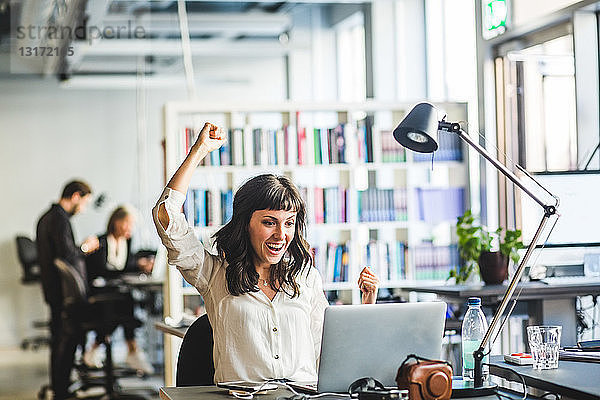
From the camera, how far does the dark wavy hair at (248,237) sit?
2.97 meters

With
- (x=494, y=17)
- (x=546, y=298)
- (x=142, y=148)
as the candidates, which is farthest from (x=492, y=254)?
(x=142, y=148)

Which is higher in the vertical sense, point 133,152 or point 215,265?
point 133,152

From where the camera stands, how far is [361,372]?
246 centimetres

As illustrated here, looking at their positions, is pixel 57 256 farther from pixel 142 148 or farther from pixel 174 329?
pixel 142 148

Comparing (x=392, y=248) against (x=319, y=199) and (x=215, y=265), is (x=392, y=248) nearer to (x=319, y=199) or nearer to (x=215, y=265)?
(x=319, y=199)

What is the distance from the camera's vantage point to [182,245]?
2.88 meters

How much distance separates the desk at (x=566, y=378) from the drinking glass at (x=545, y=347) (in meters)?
0.03

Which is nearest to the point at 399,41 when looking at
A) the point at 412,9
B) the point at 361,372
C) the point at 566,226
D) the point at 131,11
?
the point at 412,9

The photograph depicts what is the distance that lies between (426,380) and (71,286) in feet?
15.7

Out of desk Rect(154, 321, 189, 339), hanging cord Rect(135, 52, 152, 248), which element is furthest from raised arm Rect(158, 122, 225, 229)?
hanging cord Rect(135, 52, 152, 248)

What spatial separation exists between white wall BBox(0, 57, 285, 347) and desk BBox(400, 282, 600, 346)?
7099mm

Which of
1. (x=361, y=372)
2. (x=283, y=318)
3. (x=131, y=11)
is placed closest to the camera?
(x=361, y=372)

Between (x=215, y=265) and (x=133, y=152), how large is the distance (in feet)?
29.0

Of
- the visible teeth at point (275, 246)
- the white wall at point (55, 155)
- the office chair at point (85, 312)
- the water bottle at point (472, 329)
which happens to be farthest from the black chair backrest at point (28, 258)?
the water bottle at point (472, 329)
